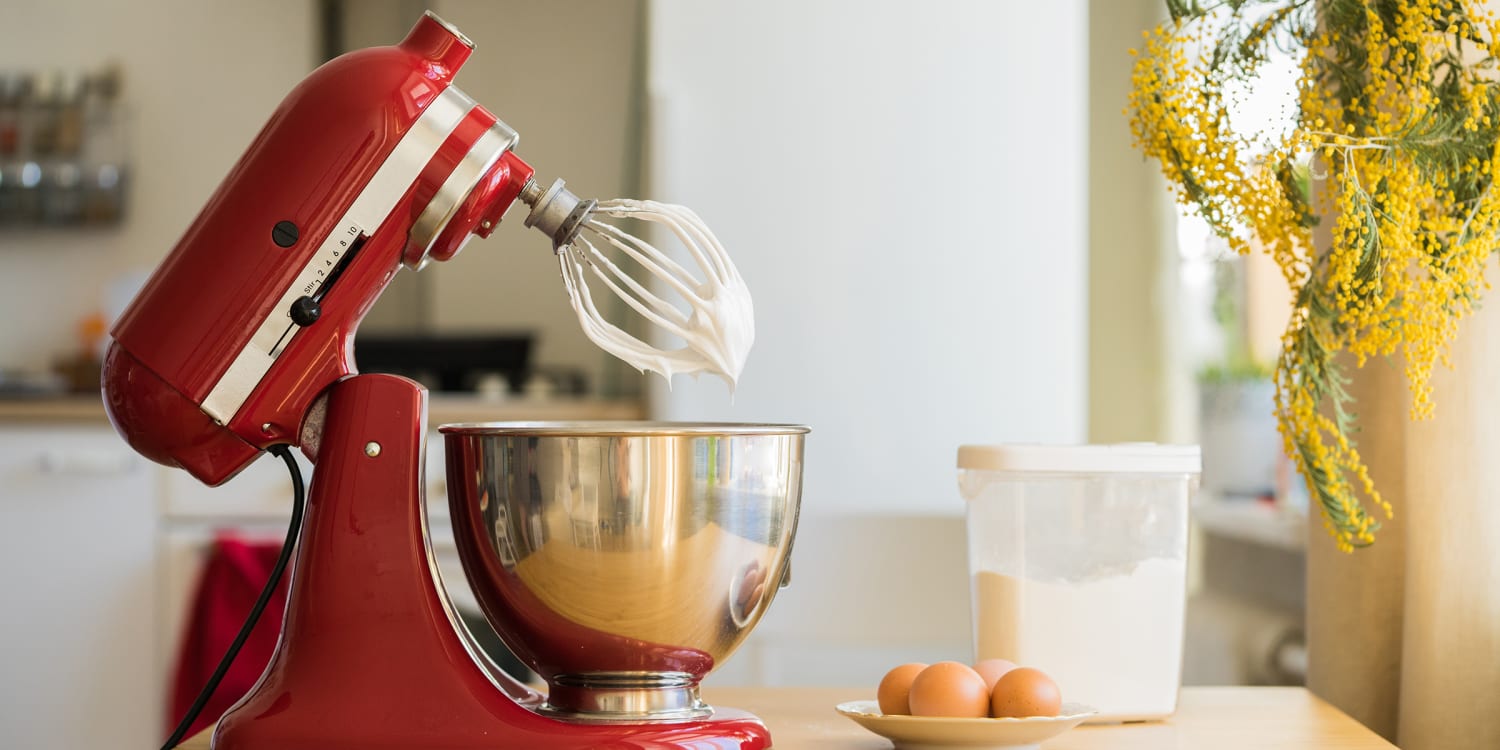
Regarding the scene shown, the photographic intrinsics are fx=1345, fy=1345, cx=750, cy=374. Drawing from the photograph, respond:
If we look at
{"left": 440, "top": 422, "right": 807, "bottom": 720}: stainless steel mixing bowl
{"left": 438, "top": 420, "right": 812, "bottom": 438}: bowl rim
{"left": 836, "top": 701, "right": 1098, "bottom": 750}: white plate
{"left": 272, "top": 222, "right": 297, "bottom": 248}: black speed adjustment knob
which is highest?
{"left": 272, "top": 222, "right": 297, "bottom": 248}: black speed adjustment knob

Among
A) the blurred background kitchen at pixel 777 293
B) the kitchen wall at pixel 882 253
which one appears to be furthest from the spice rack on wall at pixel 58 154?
the kitchen wall at pixel 882 253

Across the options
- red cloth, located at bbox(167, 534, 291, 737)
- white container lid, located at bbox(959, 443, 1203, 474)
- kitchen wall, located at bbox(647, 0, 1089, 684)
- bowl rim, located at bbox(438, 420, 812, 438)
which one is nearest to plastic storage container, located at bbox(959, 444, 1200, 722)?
white container lid, located at bbox(959, 443, 1203, 474)

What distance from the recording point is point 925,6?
1.73m

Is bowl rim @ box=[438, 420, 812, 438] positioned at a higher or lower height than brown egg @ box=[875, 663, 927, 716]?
higher

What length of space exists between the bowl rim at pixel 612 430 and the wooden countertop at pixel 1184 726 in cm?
19

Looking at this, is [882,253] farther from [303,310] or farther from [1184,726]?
[303,310]

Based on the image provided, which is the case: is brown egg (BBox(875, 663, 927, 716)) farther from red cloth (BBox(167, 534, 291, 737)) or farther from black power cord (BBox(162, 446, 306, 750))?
red cloth (BBox(167, 534, 291, 737))

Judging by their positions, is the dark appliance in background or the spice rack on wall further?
the spice rack on wall

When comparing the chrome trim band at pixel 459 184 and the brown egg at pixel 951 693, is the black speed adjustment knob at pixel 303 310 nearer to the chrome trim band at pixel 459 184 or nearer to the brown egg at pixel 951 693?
the chrome trim band at pixel 459 184

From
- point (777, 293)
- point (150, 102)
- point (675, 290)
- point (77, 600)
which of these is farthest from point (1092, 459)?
point (150, 102)

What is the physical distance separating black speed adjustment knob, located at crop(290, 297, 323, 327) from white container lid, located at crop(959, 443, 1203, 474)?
1.39 ft

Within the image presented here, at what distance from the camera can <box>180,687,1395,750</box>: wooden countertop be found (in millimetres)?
786

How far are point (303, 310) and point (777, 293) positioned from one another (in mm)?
1011

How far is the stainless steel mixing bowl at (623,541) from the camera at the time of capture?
0.69 meters
